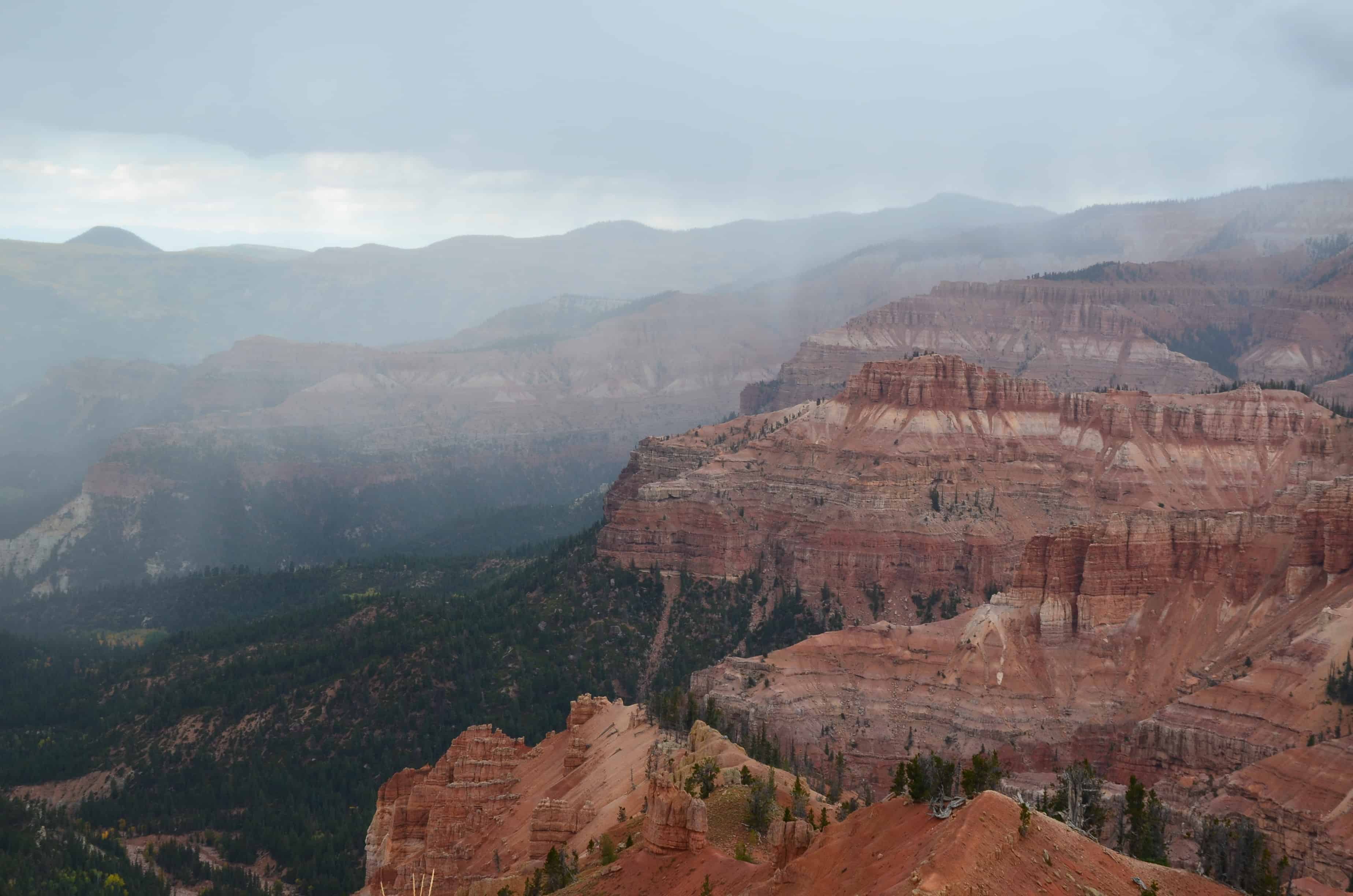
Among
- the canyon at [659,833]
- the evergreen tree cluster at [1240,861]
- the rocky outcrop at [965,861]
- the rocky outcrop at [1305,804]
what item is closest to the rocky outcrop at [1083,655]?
the rocky outcrop at [1305,804]

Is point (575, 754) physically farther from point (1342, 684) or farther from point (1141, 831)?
point (1342, 684)

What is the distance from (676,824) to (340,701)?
105 meters

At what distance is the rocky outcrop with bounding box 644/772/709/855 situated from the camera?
7069 centimetres

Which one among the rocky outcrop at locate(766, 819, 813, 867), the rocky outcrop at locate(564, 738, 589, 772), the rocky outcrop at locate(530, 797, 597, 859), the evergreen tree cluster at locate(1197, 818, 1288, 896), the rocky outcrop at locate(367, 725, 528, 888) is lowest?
the rocky outcrop at locate(367, 725, 528, 888)

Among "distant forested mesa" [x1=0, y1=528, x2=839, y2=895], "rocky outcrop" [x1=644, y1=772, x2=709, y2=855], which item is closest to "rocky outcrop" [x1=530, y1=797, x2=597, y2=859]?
"rocky outcrop" [x1=644, y1=772, x2=709, y2=855]

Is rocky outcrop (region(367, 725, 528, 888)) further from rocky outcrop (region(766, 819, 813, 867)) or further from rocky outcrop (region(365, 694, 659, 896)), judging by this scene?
rocky outcrop (region(766, 819, 813, 867))

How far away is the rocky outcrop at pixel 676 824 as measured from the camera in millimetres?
70688

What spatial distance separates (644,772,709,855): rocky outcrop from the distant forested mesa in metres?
65.6

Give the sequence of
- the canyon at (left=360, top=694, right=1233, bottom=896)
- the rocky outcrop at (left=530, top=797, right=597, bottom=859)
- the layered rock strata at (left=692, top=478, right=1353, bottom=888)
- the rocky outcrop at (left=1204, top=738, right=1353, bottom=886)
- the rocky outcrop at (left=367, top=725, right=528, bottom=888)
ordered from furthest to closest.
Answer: the layered rock strata at (left=692, top=478, right=1353, bottom=888), the rocky outcrop at (left=367, top=725, right=528, bottom=888), the rocky outcrop at (left=530, top=797, right=597, bottom=859), the rocky outcrop at (left=1204, top=738, right=1353, bottom=886), the canyon at (left=360, top=694, right=1233, bottom=896)

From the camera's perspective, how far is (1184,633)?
12719 cm

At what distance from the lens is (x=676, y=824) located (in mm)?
71188

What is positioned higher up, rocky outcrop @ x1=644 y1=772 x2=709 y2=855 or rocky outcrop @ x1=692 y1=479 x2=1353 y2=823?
rocky outcrop @ x1=644 y1=772 x2=709 y2=855

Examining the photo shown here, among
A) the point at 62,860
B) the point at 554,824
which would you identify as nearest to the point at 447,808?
the point at 554,824

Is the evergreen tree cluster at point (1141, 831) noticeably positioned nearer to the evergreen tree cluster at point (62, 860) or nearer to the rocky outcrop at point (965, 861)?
the rocky outcrop at point (965, 861)
